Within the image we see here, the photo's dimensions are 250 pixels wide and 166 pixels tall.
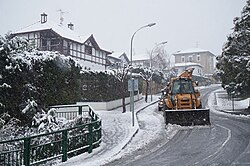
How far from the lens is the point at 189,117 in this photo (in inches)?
672

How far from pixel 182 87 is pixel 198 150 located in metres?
8.39

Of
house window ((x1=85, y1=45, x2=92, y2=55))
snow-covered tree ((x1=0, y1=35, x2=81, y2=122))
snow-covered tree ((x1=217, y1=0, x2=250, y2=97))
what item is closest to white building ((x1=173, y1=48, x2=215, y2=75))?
house window ((x1=85, y1=45, x2=92, y2=55))

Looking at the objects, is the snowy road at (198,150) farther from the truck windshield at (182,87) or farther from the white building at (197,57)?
the white building at (197,57)

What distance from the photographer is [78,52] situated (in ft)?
131

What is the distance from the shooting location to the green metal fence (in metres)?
8.37

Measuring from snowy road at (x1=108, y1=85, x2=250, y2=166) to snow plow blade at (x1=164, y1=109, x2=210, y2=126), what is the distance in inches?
67.6

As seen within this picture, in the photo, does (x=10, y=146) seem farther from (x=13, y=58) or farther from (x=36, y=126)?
(x=13, y=58)

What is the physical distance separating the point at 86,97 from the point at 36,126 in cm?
1553

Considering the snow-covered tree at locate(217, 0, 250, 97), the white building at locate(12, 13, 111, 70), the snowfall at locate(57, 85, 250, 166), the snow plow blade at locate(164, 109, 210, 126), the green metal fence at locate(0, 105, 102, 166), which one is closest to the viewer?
the green metal fence at locate(0, 105, 102, 166)

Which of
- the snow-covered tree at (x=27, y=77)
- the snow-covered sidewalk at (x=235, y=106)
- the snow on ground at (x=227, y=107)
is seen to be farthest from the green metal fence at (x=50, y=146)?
the snow-covered sidewalk at (x=235, y=106)

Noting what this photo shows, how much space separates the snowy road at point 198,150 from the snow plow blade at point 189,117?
5.63 feet

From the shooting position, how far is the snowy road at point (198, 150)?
952 centimetres

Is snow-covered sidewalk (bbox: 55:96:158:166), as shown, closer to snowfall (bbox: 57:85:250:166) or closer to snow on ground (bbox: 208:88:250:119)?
snowfall (bbox: 57:85:250:166)

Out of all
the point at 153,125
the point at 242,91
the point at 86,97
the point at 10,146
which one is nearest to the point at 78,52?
the point at 86,97
